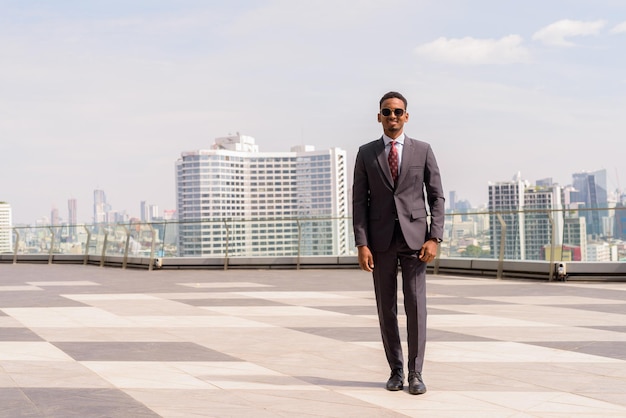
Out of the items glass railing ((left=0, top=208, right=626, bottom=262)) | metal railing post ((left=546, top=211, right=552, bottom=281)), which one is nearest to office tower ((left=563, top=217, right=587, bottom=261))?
glass railing ((left=0, top=208, right=626, bottom=262))

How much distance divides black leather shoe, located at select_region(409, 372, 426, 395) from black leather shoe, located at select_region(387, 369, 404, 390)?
11 centimetres

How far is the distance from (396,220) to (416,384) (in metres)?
1.03

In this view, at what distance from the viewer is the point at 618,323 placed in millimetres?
8688

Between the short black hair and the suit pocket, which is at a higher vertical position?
the short black hair

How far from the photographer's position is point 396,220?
5.48 m

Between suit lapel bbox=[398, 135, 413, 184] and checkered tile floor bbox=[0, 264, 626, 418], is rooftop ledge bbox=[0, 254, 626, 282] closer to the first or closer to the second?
checkered tile floor bbox=[0, 264, 626, 418]

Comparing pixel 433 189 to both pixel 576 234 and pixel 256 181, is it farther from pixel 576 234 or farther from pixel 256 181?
pixel 256 181

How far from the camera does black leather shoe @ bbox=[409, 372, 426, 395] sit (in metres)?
5.23

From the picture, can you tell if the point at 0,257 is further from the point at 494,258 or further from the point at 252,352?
the point at 252,352

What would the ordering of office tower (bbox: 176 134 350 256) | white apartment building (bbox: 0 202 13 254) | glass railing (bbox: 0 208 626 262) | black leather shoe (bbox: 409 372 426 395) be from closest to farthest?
black leather shoe (bbox: 409 372 426 395) < glass railing (bbox: 0 208 626 262) < white apartment building (bbox: 0 202 13 254) < office tower (bbox: 176 134 350 256)

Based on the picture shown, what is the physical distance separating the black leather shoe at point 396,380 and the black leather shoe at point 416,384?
0.11 m

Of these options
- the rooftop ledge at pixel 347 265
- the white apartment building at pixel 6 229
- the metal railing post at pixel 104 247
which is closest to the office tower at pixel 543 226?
the rooftop ledge at pixel 347 265

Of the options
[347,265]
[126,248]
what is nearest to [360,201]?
[347,265]

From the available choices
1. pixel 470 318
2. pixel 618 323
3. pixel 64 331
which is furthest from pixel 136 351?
pixel 618 323
